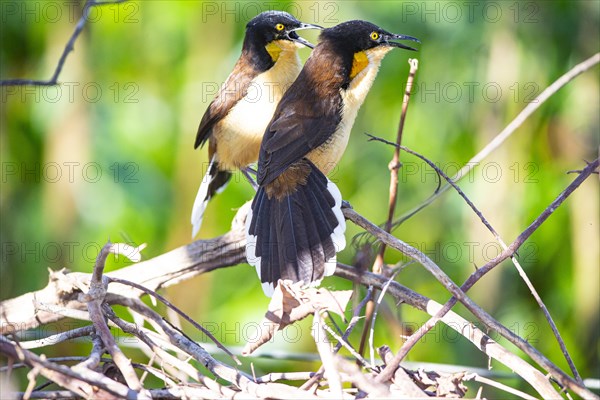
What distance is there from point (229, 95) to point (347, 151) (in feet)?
7.76

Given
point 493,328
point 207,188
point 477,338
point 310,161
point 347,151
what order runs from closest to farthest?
point 493,328, point 477,338, point 310,161, point 207,188, point 347,151

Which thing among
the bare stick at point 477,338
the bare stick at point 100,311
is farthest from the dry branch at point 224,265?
the bare stick at point 100,311

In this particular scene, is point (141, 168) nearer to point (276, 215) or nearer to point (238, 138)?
point (238, 138)

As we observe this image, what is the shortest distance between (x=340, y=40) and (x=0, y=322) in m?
2.12

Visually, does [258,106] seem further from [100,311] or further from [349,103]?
[100,311]

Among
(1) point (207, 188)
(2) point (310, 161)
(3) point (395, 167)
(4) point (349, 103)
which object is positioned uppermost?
(4) point (349, 103)

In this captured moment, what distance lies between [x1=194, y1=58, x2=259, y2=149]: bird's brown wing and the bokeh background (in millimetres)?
1875

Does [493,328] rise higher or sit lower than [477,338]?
higher

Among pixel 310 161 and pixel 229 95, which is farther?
pixel 229 95

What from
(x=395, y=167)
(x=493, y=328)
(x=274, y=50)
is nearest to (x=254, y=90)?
(x=274, y=50)

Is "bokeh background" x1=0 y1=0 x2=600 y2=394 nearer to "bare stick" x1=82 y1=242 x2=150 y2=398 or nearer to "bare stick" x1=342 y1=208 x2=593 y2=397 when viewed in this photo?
"bare stick" x1=342 y1=208 x2=593 y2=397

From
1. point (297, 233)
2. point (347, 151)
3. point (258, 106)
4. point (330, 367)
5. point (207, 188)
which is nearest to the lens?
point (330, 367)

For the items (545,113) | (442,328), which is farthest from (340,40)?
(545,113)

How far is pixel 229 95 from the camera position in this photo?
4922 millimetres
